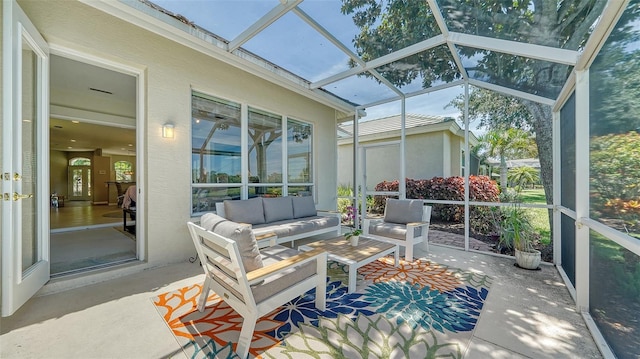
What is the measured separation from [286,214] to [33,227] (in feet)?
11.3

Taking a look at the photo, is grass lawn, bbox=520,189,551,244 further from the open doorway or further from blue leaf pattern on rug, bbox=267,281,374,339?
the open doorway

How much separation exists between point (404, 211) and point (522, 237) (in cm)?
185

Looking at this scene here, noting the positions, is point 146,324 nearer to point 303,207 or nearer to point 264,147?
point 303,207

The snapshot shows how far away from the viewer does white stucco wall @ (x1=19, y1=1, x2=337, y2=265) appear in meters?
3.11

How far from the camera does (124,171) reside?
1420cm

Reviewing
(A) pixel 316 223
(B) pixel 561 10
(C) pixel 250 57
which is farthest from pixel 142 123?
(B) pixel 561 10

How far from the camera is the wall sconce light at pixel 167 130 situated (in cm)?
383

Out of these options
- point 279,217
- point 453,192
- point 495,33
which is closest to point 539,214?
point 453,192

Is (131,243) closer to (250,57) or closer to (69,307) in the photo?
(69,307)

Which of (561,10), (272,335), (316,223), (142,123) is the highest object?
(561,10)

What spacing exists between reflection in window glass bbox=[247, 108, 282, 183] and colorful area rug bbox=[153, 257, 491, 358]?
9.37ft

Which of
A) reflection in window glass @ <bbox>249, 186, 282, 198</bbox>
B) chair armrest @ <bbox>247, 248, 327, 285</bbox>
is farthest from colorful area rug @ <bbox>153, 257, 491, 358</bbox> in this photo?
reflection in window glass @ <bbox>249, 186, 282, 198</bbox>

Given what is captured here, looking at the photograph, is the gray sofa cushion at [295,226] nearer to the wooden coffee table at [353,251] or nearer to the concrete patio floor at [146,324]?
the wooden coffee table at [353,251]

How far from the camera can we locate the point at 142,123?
12.3 feet
